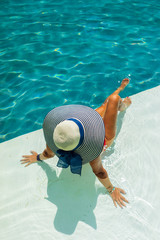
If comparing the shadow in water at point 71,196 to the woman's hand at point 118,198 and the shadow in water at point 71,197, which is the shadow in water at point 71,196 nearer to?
the shadow in water at point 71,197

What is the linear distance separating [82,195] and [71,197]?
5.0 inches

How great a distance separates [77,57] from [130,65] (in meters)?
1.14

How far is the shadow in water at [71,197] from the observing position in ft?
7.70

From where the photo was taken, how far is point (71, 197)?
2.53m

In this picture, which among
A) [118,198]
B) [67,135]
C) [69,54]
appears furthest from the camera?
[69,54]

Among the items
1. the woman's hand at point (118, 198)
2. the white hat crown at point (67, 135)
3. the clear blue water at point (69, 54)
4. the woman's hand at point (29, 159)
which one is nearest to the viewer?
the white hat crown at point (67, 135)

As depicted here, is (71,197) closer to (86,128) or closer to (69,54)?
(86,128)

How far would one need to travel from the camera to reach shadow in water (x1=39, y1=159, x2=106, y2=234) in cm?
235

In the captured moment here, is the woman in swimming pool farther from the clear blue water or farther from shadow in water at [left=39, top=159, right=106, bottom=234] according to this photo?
the clear blue water

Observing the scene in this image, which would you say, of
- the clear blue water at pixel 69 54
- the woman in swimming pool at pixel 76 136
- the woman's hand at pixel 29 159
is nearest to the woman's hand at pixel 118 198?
the woman in swimming pool at pixel 76 136

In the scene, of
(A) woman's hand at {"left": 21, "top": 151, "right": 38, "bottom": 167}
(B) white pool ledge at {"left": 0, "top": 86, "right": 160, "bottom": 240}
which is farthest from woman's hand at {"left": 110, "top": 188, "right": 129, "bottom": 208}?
(A) woman's hand at {"left": 21, "top": 151, "right": 38, "bottom": 167}

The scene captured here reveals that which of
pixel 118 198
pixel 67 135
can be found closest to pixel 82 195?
pixel 118 198

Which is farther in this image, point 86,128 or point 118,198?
point 118,198

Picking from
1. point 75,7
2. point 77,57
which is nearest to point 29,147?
point 77,57
